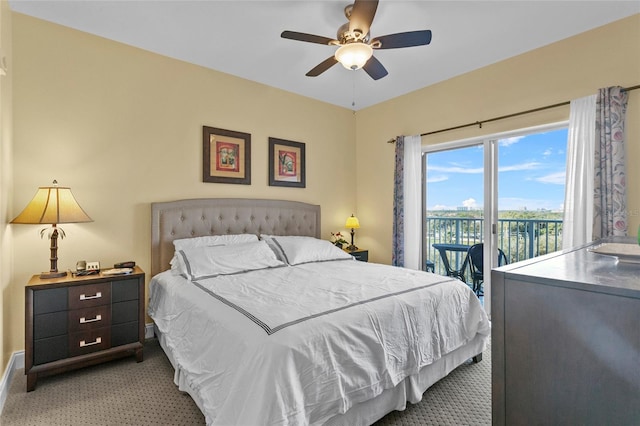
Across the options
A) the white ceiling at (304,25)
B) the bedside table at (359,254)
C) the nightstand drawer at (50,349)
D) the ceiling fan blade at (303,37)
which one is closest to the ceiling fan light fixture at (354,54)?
the ceiling fan blade at (303,37)

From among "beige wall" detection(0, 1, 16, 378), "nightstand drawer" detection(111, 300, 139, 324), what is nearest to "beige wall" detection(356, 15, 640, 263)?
"nightstand drawer" detection(111, 300, 139, 324)

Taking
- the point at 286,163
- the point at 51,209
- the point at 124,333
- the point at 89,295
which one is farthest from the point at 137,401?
the point at 286,163

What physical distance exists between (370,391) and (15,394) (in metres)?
2.45

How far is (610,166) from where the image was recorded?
2561 millimetres

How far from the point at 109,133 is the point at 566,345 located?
3.54 meters

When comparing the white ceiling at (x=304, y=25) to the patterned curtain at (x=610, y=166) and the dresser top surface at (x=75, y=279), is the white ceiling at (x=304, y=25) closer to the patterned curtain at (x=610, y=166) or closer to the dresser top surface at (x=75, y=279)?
the patterned curtain at (x=610, y=166)

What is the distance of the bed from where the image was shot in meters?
1.39

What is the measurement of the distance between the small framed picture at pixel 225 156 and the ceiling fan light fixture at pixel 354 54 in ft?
5.74

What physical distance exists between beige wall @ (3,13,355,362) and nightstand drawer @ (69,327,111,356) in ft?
1.97

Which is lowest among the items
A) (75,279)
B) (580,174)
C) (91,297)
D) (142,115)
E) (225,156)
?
(91,297)

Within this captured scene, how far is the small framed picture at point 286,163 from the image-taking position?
3.99m

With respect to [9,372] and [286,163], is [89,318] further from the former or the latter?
[286,163]

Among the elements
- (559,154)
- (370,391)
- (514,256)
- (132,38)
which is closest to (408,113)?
(559,154)

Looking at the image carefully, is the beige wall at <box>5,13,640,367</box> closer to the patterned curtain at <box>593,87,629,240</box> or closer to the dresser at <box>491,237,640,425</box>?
the patterned curtain at <box>593,87,629,240</box>
